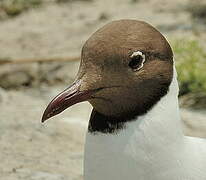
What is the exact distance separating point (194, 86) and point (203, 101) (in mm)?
149

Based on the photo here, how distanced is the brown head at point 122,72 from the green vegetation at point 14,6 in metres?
5.80

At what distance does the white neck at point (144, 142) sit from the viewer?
2.73 meters

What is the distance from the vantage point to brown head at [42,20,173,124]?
266 cm

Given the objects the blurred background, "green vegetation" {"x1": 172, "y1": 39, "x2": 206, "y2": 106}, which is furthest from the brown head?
"green vegetation" {"x1": 172, "y1": 39, "x2": 206, "y2": 106}

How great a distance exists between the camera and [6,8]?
8422mm

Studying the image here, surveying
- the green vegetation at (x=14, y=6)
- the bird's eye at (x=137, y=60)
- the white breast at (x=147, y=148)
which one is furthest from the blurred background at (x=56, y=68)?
the bird's eye at (x=137, y=60)

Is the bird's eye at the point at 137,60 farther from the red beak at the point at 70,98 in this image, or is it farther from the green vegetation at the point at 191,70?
the green vegetation at the point at 191,70

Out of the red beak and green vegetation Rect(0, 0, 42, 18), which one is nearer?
the red beak

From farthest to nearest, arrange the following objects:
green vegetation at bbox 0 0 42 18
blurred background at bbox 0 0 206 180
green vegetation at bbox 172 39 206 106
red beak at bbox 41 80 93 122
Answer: green vegetation at bbox 0 0 42 18, green vegetation at bbox 172 39 206 106, blurred background at bbox 0 0 206 180, red beak at bbox 41 80 93 122

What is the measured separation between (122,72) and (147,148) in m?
0.34

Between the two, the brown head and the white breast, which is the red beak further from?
the white breast

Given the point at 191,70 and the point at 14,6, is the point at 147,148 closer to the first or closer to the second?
the point at 191,70

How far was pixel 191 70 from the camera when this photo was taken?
18.2 ft

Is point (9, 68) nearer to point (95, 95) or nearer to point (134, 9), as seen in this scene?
point (134, 9)
